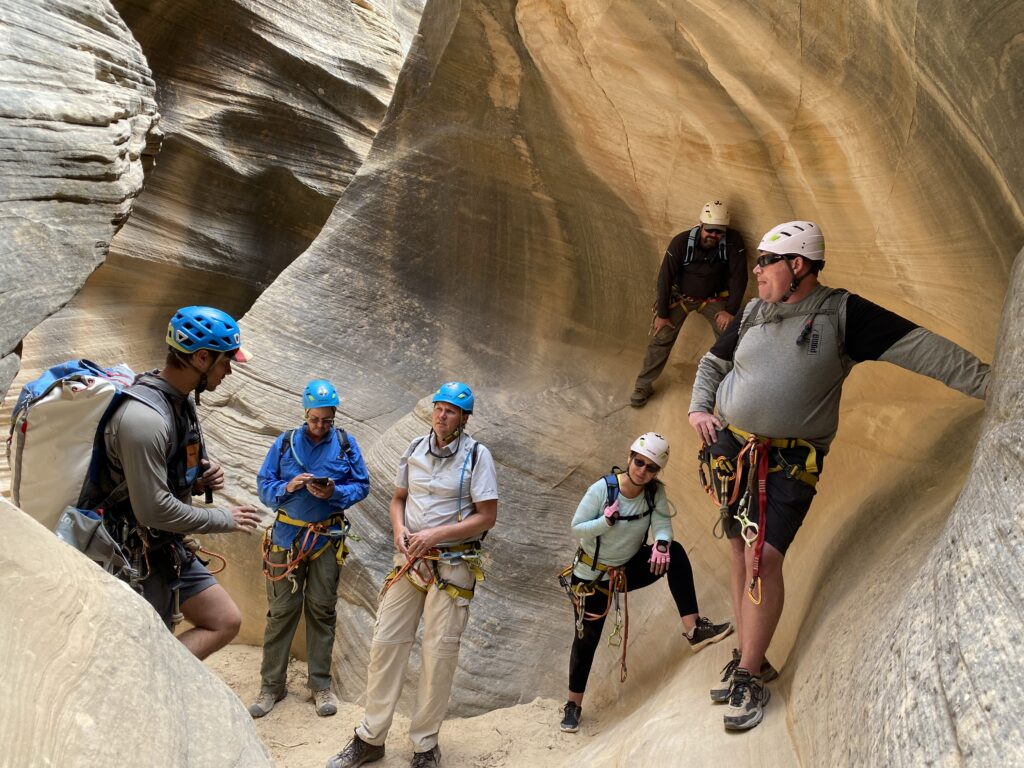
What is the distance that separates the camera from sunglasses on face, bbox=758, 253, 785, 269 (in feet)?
13.0

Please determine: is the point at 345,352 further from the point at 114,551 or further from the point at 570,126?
the point at 114,551

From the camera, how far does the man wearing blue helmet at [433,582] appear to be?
212 inches

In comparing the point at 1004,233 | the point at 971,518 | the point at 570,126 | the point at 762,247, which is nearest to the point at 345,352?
the point at 570,126

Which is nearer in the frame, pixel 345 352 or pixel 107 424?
pixel 107 424

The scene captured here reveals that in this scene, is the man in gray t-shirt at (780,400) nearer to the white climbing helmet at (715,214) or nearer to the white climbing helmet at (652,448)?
the white climbing helmet at (652,448)

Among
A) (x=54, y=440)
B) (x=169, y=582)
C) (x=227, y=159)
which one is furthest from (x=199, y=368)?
(x=227, y=159)

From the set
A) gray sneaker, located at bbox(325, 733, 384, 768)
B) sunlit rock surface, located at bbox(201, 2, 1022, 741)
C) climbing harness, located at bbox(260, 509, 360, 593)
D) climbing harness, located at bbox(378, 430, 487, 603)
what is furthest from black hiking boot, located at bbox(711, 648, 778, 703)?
climbing harness, located at bbox(260, 509, 360, 593)

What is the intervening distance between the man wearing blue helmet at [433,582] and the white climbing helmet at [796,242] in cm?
229

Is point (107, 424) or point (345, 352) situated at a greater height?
point (107, 424)

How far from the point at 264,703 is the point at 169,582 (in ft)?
8.40

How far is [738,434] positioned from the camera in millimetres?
4227

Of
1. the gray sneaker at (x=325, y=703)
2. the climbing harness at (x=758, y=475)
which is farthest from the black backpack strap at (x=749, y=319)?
the gray sneaker at (x=325, y=703)

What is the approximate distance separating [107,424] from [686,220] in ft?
17.5

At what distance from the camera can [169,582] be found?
173 inches
